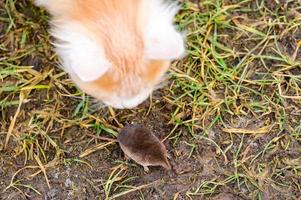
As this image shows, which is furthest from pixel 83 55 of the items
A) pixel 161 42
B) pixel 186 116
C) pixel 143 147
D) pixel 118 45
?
pixel 186 116

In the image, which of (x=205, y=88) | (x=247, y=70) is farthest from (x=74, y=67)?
(x=247, y=70)

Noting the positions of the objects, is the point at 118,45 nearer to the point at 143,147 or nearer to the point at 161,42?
the point at 161,42

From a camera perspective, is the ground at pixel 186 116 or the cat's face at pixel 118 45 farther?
the ground at pixel 186 116

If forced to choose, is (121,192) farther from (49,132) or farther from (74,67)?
(74,67)

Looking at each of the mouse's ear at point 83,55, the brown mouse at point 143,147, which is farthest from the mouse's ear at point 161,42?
the brown mouse at point 143,147

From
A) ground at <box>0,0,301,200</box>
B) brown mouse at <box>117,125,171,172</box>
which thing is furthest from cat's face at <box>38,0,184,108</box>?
ground at <box>0,0,301,200</box>

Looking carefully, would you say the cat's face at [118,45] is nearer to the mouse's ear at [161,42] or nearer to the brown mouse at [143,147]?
the mouse's ear at [161,42]
